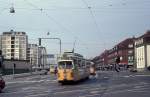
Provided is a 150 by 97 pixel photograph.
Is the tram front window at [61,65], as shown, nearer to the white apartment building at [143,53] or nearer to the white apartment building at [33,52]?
the white apartment building at [143,53]

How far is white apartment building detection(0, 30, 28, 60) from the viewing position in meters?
155

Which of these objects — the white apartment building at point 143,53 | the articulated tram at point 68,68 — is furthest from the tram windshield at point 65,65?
the white apartment building at point 143,53

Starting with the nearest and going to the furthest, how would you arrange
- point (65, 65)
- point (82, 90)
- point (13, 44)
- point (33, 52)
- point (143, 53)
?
1. point (82, 90)
2. point (65, 65)
3. point (143, 53)
4. point (13, 44)
5. point (33, 52)

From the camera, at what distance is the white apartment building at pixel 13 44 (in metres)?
155

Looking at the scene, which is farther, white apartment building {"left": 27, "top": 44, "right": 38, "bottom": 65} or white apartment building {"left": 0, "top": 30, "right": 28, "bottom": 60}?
white apartment building {"left": 27, "top": 44, "right": 38, "bottom": 65}

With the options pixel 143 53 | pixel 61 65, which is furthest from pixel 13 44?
pixel 61 65

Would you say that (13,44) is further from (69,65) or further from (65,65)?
(69,65)

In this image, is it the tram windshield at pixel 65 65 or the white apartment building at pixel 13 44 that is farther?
A: the white apartment building at pixel 13 44

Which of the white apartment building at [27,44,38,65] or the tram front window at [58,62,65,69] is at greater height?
the white apartment building at [27,44,38,65]

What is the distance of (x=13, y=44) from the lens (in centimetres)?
16412

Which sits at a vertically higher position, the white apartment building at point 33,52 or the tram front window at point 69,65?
the white apartment building at point 33,52

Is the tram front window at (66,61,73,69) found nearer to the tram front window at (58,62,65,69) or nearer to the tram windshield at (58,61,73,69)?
the tram windshield at (58,61,73,69)

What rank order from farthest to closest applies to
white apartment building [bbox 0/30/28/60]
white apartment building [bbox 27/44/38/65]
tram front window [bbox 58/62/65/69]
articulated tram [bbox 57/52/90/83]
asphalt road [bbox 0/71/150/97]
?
white apartment building [bbox 27/44/38/65]
white apartment building [bbox 0/30/28/60]
tram front window [bbox 58/62/65/69]
articulated tram [bbox 57/52/90/83]
asphalt road [bbox 0/71/150/97]

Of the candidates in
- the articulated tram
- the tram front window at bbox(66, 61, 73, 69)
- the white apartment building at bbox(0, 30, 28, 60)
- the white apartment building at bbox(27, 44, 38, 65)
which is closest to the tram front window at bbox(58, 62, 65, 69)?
the articulated tram
